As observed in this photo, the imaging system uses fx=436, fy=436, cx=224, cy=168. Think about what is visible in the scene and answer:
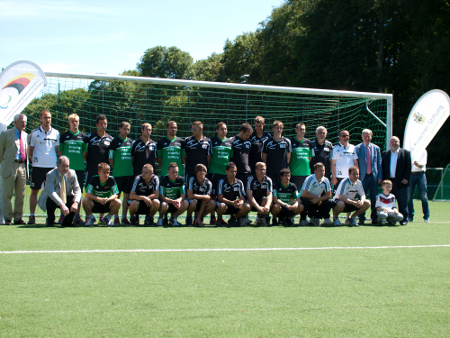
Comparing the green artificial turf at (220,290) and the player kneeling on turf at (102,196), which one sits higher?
the player kneeling on turf at (102,196)

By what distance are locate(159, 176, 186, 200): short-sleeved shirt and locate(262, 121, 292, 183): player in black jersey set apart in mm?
1758

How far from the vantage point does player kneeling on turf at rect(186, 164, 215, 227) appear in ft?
25.7

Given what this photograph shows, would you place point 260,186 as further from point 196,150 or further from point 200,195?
point 196,150

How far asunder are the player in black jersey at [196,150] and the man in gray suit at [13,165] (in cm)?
286

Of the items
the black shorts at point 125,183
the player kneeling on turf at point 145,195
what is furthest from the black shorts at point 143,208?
the black shorts at point 125,183

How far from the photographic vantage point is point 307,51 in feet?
96.3

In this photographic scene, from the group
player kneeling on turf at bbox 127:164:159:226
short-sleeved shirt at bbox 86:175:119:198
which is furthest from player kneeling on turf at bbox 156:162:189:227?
short-sleeved shirt at bbox 86:175:119:198

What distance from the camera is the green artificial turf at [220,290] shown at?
2.72 metres

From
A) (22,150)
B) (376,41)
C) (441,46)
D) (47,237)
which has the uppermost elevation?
(376,41)

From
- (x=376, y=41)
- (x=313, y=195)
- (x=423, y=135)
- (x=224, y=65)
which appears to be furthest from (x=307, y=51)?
(x=313, y=195)

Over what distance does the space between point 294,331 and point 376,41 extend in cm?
2899

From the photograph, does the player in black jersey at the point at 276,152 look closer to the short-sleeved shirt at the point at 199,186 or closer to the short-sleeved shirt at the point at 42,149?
the short-sleeved shirt at the point at 199,186

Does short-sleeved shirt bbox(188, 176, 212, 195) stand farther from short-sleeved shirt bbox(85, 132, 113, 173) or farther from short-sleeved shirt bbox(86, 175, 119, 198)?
short-sleeved shirt bbox(85, 132, 113, 173)

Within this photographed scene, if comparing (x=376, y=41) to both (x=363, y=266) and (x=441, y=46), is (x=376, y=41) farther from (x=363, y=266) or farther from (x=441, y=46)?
(x=363, y=266)
